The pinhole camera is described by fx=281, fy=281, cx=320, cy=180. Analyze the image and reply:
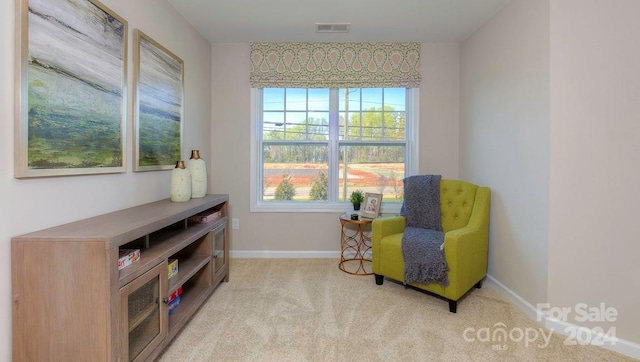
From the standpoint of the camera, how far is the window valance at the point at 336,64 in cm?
314

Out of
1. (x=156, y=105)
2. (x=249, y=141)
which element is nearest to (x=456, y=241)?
(x=249, y=141)

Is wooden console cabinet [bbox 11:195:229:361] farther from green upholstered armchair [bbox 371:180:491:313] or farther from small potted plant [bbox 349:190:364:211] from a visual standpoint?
small potted plant [bbox 349:190:364:211]

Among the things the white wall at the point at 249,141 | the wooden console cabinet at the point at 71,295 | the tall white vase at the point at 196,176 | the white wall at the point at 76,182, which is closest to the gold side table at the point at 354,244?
the white wall at the point at 249,141

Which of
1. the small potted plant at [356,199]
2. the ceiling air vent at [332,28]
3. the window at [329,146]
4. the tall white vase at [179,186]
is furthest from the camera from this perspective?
the window at [329,146]

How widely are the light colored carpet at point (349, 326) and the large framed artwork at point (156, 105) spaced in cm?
122

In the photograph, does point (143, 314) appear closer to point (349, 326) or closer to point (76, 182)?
point (76, 182)

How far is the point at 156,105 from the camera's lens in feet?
7.09

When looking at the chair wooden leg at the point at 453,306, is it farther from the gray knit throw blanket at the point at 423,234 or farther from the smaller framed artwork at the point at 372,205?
the smaller framed artwork at the point at 372,205

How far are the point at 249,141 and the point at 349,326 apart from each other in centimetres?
221

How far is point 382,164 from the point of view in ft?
11.0

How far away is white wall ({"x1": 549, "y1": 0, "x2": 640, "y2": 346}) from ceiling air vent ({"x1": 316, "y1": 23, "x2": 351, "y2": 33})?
1629mm

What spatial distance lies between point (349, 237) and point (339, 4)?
233cm

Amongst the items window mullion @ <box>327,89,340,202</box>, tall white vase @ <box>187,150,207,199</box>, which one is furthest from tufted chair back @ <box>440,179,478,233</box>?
tall white vase @ <box>187,150,207,199</box>

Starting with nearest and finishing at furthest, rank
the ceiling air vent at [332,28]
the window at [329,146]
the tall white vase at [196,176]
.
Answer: the tall white vase at [196,176] → the ceiling air vent at [332,28] → the window at [329,146]
